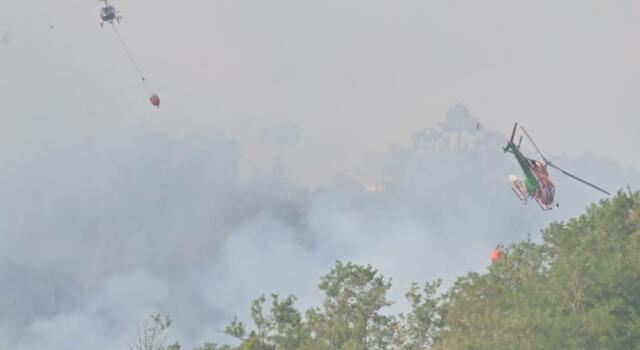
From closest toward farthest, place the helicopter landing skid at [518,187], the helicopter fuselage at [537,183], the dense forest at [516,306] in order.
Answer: the dense forest at [516,306] → the helicopter fuselage at [537,183] → the helicopter landing skid at [518,187]

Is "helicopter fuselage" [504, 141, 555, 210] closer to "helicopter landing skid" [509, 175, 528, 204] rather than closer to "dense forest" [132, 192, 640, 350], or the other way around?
"helicopter landing skid" [509, 175, 528, 204]

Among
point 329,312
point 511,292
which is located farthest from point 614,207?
point 329,312

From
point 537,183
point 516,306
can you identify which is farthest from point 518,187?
point 516,306

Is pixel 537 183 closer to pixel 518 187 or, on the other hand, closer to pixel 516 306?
pixel 518 187

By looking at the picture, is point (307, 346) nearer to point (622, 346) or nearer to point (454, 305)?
point (454, 305)

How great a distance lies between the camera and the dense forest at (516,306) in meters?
79.3

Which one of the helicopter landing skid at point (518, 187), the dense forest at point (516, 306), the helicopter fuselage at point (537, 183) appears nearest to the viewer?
the dense forest at point (516, 306)

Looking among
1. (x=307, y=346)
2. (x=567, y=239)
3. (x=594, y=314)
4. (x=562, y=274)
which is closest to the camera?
(x=594, y=314)

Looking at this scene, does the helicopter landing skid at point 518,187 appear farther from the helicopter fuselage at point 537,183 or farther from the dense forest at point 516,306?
the dense forest at point 516,306

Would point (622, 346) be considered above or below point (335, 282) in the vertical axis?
below

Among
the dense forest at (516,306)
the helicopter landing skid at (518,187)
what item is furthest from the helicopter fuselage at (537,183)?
the dense forest at (516,306)

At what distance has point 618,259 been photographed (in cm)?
8694

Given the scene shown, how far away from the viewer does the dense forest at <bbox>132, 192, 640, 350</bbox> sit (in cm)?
7931

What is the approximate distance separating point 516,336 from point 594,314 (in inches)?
225
